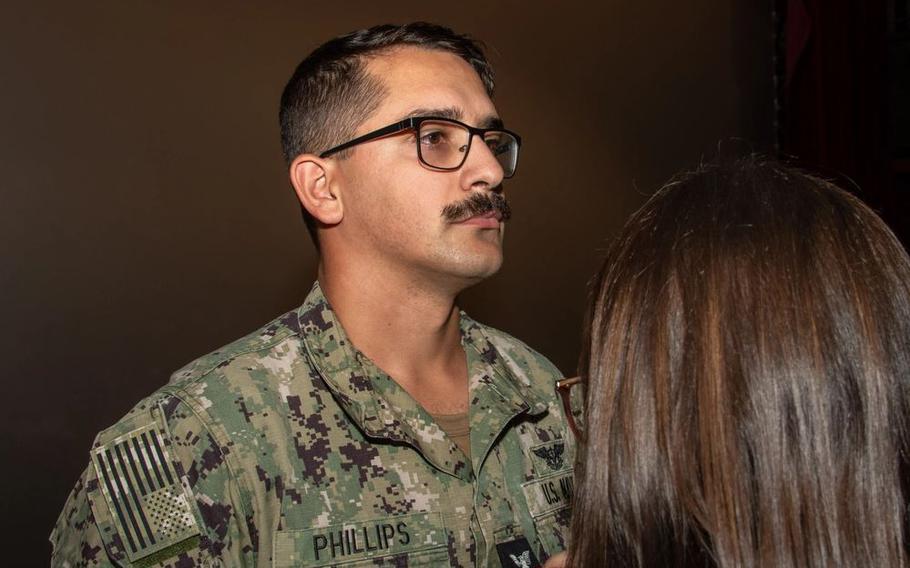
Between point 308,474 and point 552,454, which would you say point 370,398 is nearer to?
point 308,474

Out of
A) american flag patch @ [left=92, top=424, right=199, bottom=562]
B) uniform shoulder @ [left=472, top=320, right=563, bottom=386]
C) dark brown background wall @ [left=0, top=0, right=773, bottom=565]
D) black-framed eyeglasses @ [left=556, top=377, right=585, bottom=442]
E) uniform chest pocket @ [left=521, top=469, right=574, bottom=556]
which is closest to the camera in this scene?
black-framed eyeglasses @ [left=556, top=377, right=585, bottom=442]

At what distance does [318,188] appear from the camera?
1.56 metres

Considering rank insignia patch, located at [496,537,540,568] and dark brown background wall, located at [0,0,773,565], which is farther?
dark brown background wall, located at [0,0,773,565]

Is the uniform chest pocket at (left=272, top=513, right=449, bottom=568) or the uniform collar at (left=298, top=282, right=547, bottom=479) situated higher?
the uniform collar at (left=298, top=282, right=547, bottom=479)

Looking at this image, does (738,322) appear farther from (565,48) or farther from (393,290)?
(565,48)

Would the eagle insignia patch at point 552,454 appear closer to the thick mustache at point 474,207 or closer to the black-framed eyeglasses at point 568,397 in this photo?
the thick mustache at point 474,207

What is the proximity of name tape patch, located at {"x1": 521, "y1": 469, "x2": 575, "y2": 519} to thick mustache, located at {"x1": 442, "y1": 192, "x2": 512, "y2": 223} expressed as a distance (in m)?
0.47

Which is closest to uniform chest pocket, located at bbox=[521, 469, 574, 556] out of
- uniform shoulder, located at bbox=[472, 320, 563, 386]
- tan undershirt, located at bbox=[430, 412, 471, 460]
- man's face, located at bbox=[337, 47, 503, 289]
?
tan undershirt, located at bbox=[430, 412, 471, 460]

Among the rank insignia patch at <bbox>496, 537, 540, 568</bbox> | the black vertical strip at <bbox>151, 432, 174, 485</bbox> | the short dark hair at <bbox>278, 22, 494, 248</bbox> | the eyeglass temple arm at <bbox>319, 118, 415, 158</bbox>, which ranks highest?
the short dark hair at <bbox>278, 22, 494, 248</bbox>

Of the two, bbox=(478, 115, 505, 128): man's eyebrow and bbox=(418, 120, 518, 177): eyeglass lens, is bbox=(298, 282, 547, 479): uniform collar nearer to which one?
bbox=(418, 120, 518, 177): eyeglass lens

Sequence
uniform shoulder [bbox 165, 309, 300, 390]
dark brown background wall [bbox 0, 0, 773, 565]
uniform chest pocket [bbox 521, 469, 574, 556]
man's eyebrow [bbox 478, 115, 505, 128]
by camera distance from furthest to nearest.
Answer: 1. dark brown background wall [bbox 0, 0, 773, 565]
2. man's eyebrow [bbox 478, 115, 505, 128]
3. uniform chest pocket [bbox 521, 469, 574, 556]
4. uniform shoulder [bbox 165, 309, 300, 390]

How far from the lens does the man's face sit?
145cm

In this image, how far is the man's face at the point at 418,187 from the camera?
56.9 inches

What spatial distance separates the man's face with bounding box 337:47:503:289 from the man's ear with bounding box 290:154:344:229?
0.03 meters
